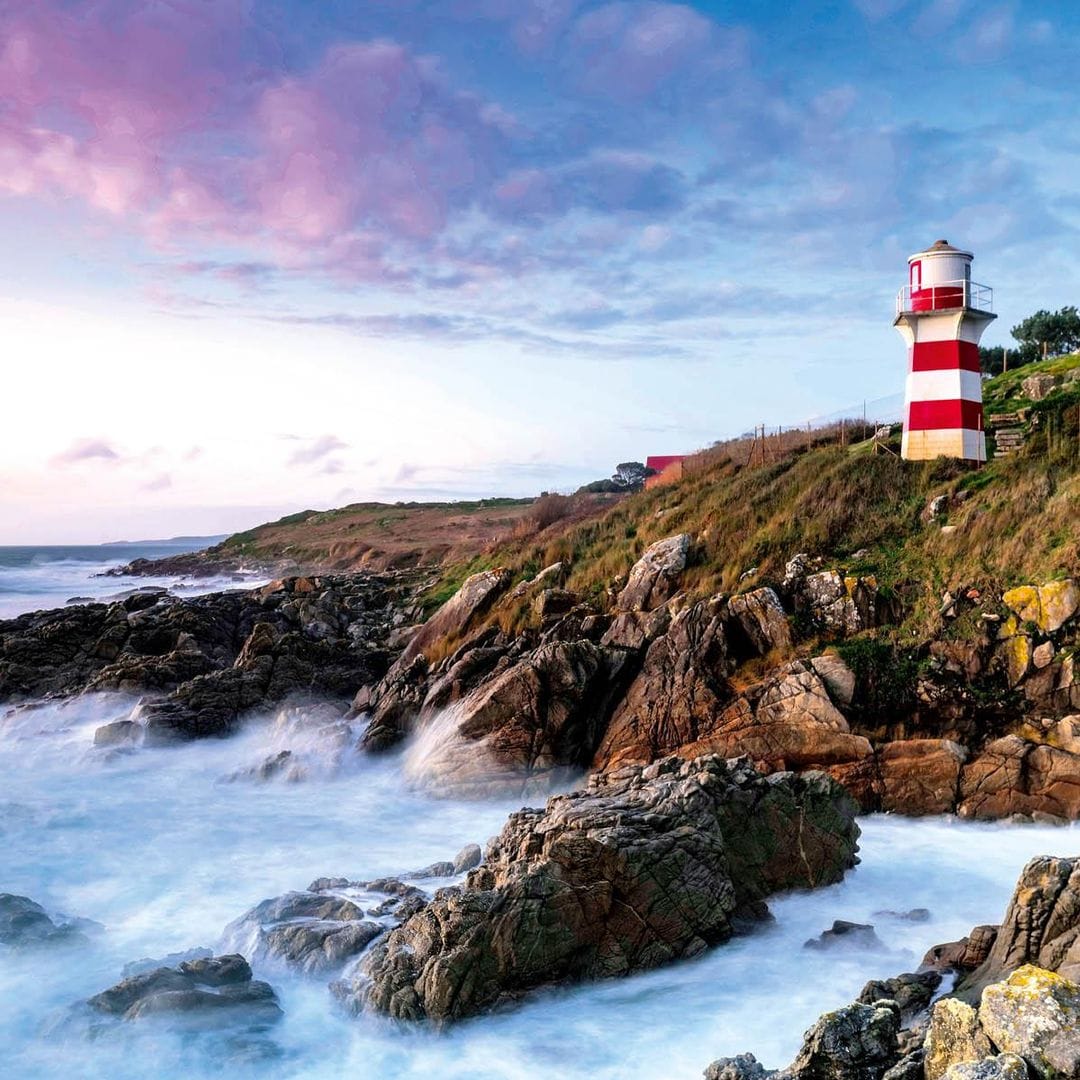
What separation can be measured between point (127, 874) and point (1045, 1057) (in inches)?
465

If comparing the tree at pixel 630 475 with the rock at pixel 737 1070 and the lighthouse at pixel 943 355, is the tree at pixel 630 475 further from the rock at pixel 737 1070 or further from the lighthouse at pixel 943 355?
the rock at pixel 737 1070

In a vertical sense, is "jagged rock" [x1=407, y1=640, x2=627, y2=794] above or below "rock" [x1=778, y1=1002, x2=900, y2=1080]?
above

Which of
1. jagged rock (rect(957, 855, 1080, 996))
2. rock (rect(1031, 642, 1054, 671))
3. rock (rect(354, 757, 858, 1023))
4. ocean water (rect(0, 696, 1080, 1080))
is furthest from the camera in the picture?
rock (rect(1031, 642, 1054, 671))

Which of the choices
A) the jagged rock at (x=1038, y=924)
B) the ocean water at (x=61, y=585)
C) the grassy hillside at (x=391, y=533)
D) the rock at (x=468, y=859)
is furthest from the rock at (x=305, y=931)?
the ocean water at (x=61, y=585)

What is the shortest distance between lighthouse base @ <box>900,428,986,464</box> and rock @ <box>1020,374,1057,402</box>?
17.8ft

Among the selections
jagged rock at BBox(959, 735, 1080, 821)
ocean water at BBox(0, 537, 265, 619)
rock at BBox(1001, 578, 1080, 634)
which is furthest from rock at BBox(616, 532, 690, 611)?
ocean water at BBox(0, 537, 265, 619)

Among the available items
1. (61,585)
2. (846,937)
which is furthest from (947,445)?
(61,585)

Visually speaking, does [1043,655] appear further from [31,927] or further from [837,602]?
[31,927]

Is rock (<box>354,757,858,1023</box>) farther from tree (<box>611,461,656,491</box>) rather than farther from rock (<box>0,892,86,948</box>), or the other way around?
tree (<box>611,461,656,491</box>)

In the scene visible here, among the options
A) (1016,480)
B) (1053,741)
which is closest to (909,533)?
(1016,480)

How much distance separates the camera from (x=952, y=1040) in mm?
6059

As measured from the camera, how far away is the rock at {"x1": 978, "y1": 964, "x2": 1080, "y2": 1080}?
5.54 metres

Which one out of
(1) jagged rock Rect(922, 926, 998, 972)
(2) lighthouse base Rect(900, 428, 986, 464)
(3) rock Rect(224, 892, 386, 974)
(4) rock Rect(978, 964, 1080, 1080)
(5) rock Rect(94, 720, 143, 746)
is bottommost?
(3) rock Rect(224, 892, 386, 974)

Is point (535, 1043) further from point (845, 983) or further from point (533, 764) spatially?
point (533, 764)
